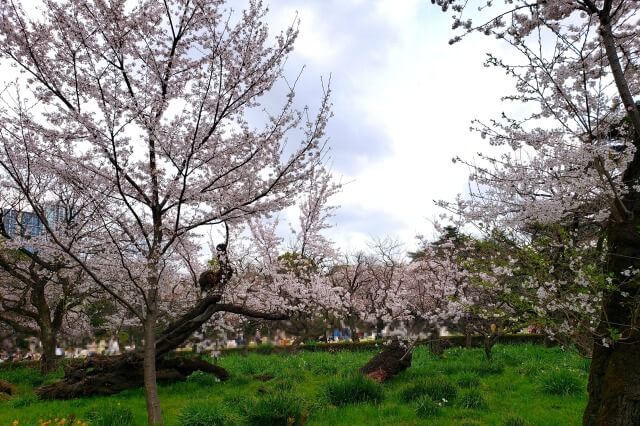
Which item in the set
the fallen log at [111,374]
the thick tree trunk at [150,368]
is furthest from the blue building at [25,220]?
the thick tree trunk at [150,368]

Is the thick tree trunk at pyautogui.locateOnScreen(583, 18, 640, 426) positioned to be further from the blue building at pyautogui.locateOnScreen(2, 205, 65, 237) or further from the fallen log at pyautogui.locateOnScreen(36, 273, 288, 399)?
the blue building at pyautogui.locateOnScreen(2, 205, 65, 237)

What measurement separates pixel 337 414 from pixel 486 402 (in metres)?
2.37

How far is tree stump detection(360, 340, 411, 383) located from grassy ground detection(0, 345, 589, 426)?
220 mm

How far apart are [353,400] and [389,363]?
2.54m

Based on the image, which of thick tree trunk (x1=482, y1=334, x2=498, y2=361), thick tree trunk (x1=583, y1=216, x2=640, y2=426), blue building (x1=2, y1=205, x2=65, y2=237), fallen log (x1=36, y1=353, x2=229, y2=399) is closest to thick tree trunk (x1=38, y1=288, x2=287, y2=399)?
fallen log (x1=36, y1=353, x2=229, y2=399)

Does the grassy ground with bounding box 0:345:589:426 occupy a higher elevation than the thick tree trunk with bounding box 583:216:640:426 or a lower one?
lower

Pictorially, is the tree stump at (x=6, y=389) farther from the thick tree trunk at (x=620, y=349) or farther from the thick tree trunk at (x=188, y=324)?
the thick tree trunk at (x=620, y=349)

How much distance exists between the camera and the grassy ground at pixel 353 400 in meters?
6.08

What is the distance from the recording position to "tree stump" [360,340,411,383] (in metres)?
9.33

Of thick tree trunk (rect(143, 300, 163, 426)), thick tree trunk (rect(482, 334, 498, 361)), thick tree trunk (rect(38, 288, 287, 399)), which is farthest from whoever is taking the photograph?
thick tree trunk (rect(482, 334, 498, 361))

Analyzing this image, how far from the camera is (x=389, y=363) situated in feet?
31.2

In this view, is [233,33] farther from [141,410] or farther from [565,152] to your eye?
[141,410]

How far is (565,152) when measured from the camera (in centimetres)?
485

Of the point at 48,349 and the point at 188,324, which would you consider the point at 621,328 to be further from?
the point at 48,349
